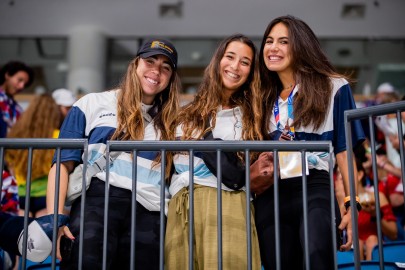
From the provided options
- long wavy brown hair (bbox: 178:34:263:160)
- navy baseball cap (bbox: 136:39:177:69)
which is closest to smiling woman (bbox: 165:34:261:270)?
long wavy brown hair (bbox: 178:34:263:160)

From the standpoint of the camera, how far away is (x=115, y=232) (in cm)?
270

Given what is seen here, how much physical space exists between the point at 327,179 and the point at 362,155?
188 centimetres

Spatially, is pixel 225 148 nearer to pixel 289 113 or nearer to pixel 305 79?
pixel 289 113

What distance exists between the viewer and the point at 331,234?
2.49m

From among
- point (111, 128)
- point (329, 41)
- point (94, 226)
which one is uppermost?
point (329, 41)

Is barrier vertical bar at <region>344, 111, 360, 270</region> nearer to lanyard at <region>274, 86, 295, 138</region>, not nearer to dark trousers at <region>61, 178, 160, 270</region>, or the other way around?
lanyard at <region>274, 86, 295, 138</region>

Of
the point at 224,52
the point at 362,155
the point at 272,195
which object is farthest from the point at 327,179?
the point at 362,155

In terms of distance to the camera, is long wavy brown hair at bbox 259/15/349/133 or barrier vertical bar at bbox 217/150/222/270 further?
long wavy brown hair at bbox 259/15/349/133

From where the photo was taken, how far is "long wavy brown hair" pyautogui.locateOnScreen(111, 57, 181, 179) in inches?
115

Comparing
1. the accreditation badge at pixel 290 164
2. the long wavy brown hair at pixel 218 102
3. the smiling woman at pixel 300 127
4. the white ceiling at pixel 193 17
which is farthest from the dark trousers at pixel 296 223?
the white ceiling at pixel 193 17

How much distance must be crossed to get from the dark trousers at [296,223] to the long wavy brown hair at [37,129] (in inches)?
87.9

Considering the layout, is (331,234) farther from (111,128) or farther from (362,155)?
(362,155)

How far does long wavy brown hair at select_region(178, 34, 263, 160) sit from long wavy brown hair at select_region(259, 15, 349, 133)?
0.20 ft

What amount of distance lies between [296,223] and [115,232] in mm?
856
